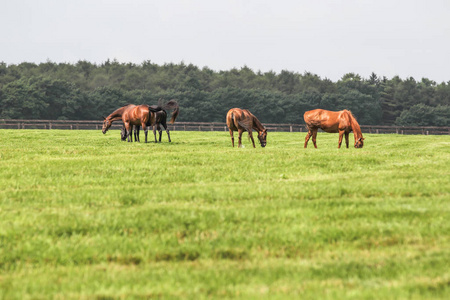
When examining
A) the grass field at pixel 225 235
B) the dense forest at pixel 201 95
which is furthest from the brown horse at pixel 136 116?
the dense forest at pixel 201 95

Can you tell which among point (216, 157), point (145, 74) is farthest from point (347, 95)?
point (216, 157)

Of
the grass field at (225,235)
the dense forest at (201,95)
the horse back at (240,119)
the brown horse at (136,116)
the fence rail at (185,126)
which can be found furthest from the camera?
the dense forest at (201,95)

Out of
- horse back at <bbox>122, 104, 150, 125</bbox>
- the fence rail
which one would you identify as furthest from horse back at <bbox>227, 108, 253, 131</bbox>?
the fence rail

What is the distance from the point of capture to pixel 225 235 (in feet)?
25.1

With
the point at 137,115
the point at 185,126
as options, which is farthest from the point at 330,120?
the point at 185,126

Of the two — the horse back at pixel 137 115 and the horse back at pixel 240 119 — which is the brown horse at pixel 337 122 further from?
the horse back at pixel 137 115

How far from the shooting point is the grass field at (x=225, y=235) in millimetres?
5773

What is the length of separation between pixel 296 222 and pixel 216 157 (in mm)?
8239

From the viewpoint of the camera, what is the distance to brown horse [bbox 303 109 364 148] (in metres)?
22.6

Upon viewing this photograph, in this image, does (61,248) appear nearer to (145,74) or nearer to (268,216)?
(268,216)

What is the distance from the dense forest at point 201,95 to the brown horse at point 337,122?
63.3 meters

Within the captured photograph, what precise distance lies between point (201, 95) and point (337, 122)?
7188 cm

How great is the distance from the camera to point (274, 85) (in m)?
134

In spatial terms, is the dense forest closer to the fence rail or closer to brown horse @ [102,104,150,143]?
the fence rail
